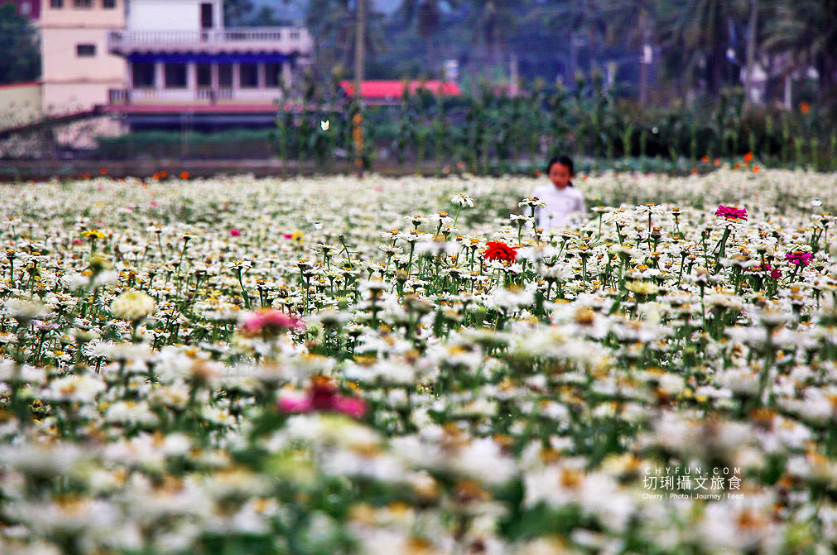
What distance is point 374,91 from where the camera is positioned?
39.4 meters

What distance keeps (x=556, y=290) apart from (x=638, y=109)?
1754 cm

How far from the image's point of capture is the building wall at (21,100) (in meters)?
34.8

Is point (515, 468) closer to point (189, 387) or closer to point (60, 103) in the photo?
point (189, 387)

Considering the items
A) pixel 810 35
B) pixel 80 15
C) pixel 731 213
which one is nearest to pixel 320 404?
pixel 731 213

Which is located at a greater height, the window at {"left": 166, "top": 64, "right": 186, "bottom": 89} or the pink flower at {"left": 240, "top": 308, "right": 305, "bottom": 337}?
the window at {"left": 166, "top": 64, "right": 186, "bottom": 89}

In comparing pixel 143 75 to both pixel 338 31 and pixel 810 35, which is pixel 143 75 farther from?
pixel 810 35

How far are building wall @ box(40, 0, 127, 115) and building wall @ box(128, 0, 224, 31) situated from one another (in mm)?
631

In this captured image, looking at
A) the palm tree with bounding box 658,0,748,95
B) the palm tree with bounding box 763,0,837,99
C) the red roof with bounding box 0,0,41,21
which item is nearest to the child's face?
the palm tree with bounding box 763,0,837,99

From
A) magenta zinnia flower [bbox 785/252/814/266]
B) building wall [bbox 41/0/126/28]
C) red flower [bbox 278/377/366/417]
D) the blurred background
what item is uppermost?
building wall [bbox 41/0/126/28]

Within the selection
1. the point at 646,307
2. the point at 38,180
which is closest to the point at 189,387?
the point at 646,307

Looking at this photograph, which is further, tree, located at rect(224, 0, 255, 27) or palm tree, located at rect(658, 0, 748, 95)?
tree, located at rect(224, 0, 255, 27)

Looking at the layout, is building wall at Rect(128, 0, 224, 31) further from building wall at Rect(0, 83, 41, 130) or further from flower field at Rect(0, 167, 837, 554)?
flower field at Rect(0, 167, 837, 554)

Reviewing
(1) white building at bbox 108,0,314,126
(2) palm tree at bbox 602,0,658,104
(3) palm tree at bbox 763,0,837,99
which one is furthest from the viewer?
(2) palm tree at bbox 602,0,658,104

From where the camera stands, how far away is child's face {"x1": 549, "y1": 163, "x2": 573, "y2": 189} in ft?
23.4
